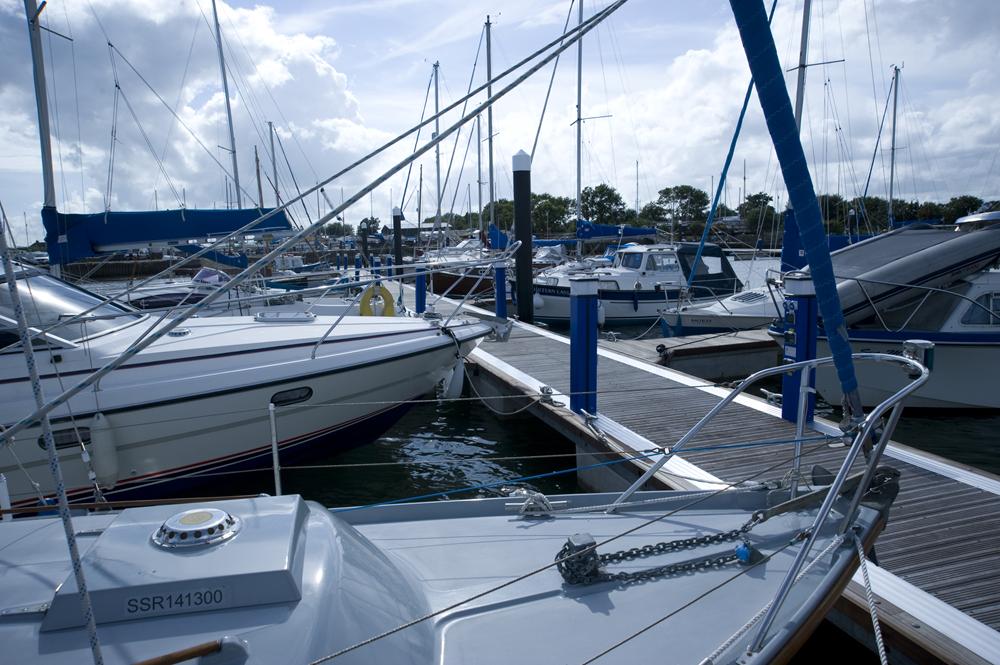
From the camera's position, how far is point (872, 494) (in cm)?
266

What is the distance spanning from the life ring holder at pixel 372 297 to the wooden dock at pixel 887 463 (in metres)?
2.35

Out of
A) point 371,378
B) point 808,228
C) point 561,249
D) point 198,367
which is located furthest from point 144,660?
point 561,249

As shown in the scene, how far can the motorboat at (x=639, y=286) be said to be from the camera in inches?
694

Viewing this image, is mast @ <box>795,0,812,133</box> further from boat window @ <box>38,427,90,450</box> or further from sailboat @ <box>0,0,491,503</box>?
boat window @ <box>38,427,90,450</box>

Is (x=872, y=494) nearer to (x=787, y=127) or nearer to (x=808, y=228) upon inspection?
(x=808, y=228)

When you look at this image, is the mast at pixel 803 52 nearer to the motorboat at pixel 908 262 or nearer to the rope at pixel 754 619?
the motorboat at pixel 908 262

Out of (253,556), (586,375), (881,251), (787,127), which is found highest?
(787,127)

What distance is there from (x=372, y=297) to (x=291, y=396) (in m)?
5.15

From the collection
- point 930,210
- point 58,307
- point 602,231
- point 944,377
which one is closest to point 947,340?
point 944,377

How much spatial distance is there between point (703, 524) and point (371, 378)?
4.12 m

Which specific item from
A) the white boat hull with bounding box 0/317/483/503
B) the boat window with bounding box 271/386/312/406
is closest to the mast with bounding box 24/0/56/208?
the white boat hull with bounding box 0/317/483/503

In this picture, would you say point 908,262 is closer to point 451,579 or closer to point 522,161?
point 522,161

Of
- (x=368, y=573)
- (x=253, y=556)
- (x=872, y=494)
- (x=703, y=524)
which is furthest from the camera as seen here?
(x=703, y=524)

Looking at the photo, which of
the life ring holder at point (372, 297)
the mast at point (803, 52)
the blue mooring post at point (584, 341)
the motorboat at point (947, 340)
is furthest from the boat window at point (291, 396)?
the mast at point (803, 52)
